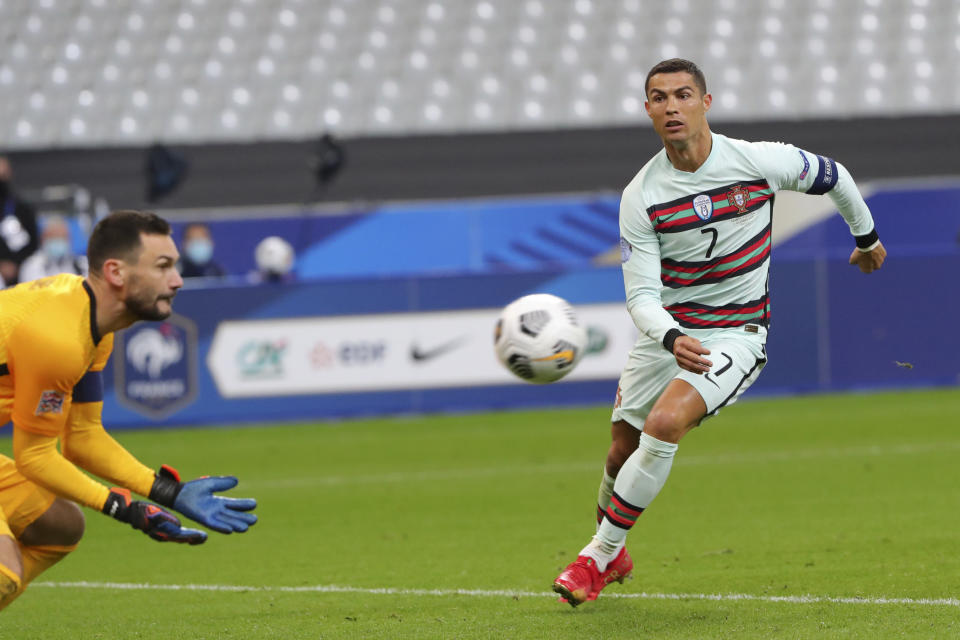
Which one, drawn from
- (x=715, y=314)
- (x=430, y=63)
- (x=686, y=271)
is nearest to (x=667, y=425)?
(x=715, y=314)

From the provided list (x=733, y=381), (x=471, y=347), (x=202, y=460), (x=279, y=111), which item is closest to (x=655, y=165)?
(x=733, y=381)

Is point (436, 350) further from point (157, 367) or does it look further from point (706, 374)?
point (706, 374)

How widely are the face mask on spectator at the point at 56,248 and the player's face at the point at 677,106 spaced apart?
36.5ft

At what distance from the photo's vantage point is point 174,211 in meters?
19.3

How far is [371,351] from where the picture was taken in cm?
1397

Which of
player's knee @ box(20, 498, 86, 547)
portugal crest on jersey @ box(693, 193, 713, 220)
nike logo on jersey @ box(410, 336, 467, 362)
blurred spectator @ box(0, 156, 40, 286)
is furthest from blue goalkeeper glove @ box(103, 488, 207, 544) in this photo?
blurred spectator @ box(0, 156, 40, 286)

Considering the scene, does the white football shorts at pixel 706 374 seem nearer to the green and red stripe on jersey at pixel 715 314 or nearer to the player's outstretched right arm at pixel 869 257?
the green and red stripe on jersey at pixel 715 314

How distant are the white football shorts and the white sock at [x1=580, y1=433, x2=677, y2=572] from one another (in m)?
0.28

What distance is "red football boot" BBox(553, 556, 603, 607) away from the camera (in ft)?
17.4

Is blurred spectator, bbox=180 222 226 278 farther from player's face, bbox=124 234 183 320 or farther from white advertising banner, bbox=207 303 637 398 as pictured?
player's face, bbox=124 234 183 320

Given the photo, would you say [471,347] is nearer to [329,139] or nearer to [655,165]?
[329,139]

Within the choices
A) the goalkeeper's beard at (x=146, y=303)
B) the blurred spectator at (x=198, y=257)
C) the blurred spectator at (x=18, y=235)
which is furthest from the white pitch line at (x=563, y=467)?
the goalkeeper's beard at (x=146, y=303)

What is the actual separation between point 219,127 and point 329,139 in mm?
2397

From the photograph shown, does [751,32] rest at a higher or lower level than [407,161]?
higher
